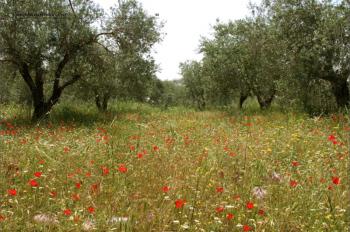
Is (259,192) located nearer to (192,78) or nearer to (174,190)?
(174,190)

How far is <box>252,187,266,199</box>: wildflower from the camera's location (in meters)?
4.62

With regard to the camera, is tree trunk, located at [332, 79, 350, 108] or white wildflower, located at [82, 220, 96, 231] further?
tree trunk, located at [332, 79, 350, 108]

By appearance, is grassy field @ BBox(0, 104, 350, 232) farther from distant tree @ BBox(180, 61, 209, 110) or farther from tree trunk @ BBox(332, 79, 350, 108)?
distant tree @ BBox(180, 61, 209, 110)

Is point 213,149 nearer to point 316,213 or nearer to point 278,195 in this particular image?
point 278,195

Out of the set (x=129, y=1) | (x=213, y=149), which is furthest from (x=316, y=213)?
(x=129, y=1)

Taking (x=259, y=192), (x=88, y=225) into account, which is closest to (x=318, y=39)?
(x=259, y=192)

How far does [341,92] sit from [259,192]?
14537 millimetres

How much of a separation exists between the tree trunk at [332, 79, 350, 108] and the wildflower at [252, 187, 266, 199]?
45.8 feet

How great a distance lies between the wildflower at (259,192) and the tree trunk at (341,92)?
549 inches

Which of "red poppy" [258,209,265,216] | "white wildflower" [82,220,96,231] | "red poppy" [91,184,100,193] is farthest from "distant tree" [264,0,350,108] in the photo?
"white wildflower" [82,220,96,231]

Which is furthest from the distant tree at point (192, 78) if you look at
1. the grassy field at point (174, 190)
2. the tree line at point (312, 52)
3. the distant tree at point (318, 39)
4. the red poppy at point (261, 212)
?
the red poppy at point (261, 212)

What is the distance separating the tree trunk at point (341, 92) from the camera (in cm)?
1662

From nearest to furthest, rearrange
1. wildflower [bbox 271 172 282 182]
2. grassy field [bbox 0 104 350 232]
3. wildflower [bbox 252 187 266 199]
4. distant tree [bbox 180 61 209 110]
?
1. grassy field [bbox 0 104 350 232]
2. wildflower [bbox 252 187 266 199]
3. wildflower [bbox 271 172 282 182]
4. distant tree [bbox 180 61 209 110]

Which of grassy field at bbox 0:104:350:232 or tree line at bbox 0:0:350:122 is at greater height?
tree line at bbox 0:0:350:122
